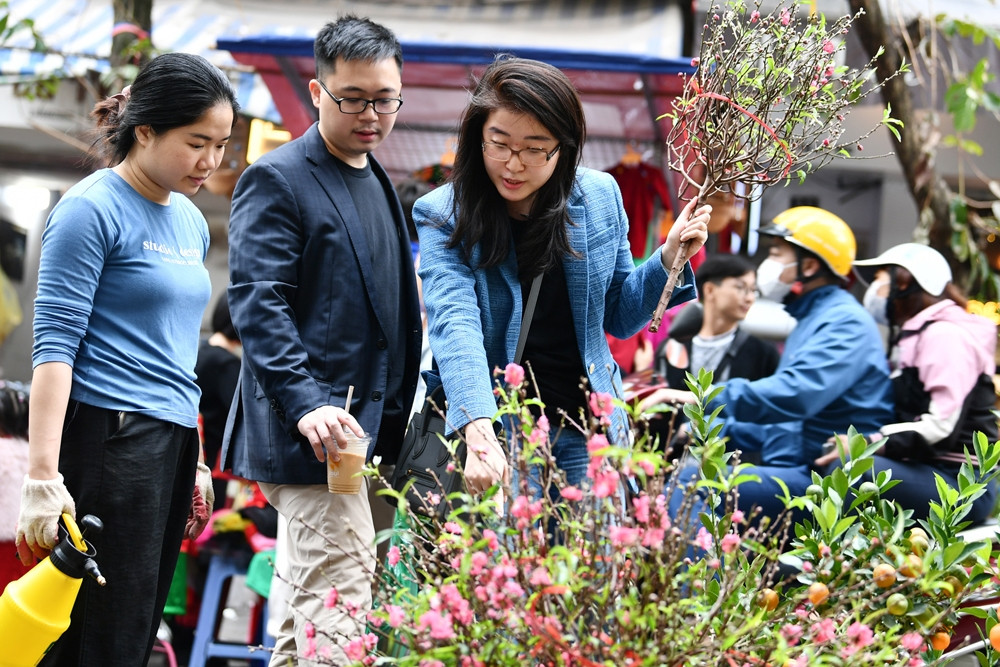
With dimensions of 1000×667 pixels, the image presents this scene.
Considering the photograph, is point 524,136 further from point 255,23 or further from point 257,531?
point 255,23

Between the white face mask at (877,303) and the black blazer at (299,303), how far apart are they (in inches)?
104

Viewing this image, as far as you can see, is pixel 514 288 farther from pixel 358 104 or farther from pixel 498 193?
pixel 358 104

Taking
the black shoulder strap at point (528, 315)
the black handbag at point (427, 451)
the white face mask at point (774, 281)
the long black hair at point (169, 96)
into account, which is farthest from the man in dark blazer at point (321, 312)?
the white face mask at point (774, 281)

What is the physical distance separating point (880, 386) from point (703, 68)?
2328mm

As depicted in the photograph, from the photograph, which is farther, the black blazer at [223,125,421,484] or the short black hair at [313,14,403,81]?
the short black hair at [313,14,403,81]

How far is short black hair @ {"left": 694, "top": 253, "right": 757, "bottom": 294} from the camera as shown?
17.2ft

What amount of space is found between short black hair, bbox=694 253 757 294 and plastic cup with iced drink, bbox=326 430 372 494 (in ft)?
10.0

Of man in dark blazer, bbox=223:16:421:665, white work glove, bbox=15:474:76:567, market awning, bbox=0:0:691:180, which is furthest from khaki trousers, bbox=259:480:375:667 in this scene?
market awning, bbox=0:0:691:180

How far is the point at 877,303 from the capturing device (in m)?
4.79

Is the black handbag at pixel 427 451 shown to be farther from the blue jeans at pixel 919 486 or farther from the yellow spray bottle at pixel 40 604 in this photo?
the blue jeans at pixel 919 486

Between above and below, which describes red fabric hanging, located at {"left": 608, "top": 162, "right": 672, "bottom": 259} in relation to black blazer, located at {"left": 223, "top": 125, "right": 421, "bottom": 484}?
above

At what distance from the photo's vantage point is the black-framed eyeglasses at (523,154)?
8.43ft

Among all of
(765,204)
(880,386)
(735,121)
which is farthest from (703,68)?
(765,204)

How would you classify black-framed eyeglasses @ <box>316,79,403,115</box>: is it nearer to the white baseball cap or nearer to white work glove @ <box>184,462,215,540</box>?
white work glove @ <box>184,462,215,540</box>
